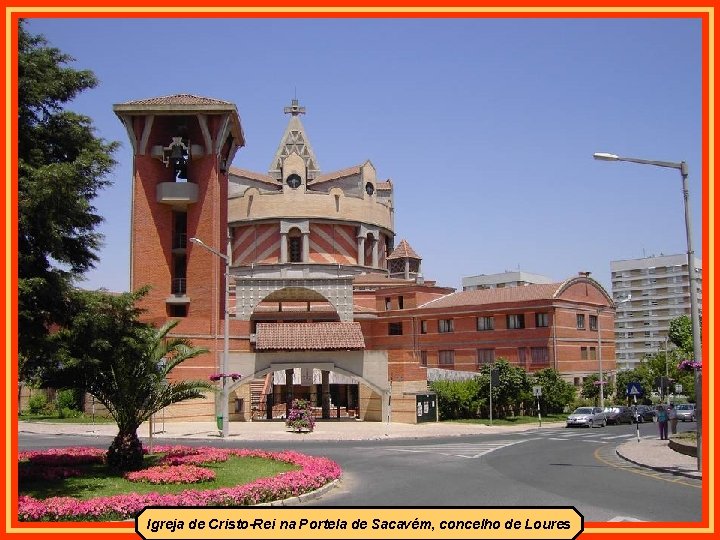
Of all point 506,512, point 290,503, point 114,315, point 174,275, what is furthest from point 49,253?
point 174,275

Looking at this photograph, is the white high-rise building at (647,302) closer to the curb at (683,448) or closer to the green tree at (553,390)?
the green tree at (553,390)

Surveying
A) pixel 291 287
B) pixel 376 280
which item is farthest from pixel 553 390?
pixel 376 280

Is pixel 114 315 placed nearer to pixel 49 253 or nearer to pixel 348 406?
pixel 49 253

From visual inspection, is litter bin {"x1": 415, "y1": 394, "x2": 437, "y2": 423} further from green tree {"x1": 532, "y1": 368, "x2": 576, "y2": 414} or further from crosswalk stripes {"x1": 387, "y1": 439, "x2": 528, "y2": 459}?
crosswalk stripes {"x1": 387, "y1": 439, "x2": 528, "y2": 459}

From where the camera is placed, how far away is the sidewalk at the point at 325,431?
31.4 meters

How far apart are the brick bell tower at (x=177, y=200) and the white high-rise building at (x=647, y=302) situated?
9974cm

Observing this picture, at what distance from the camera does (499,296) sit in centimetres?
6253

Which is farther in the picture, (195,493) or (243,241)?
(243,241)

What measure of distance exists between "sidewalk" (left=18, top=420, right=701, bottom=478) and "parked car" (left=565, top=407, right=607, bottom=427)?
4.23 ft

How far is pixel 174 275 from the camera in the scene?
5003 cm

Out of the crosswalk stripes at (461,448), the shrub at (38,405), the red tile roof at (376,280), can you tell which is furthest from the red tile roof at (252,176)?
the crosswalk stripes at (461,448)
